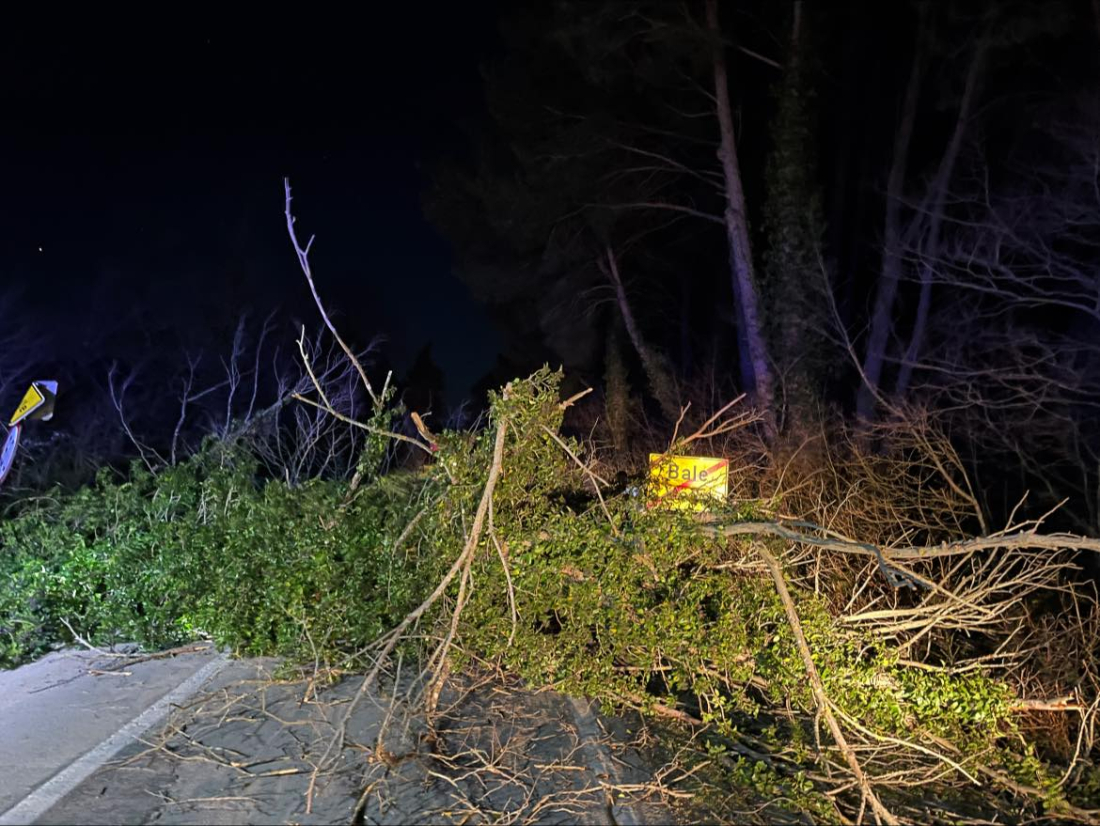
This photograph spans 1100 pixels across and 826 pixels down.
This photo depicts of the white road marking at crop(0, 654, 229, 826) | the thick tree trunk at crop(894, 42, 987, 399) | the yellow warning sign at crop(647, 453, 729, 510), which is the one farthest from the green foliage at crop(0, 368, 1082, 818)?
the thick tree trunk at crop(894, 42, 987, 399)

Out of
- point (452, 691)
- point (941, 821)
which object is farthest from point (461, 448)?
point (941, 821)

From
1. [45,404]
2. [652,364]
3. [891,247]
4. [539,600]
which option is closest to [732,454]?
[539,600]

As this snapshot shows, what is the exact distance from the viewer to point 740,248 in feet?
47.0

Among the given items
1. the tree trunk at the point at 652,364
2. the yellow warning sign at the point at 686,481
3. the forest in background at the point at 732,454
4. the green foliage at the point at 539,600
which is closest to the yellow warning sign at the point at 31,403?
the forest in background at the point at 732,454

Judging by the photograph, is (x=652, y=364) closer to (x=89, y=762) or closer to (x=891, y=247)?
(x=891, y=247)

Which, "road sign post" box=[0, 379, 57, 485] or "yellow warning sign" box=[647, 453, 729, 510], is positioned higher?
"road sign post" box=[0, 379, 57, 485]

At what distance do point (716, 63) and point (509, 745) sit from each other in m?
11.8

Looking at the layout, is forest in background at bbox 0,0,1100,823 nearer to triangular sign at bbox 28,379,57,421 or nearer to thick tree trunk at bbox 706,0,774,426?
thick tree trunk at bbox 706,0,774,426

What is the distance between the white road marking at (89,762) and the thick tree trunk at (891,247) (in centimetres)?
1106

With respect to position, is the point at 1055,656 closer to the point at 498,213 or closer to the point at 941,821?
the point at 941,821

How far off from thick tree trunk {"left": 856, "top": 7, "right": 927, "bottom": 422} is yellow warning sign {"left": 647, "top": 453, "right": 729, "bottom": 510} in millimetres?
7925

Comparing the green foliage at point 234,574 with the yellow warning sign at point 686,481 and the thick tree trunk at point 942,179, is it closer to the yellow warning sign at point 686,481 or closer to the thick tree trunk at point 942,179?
the yellow warning sign at point 686,481

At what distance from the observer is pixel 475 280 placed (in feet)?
63.7

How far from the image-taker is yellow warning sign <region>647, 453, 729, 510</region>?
5.82 m
